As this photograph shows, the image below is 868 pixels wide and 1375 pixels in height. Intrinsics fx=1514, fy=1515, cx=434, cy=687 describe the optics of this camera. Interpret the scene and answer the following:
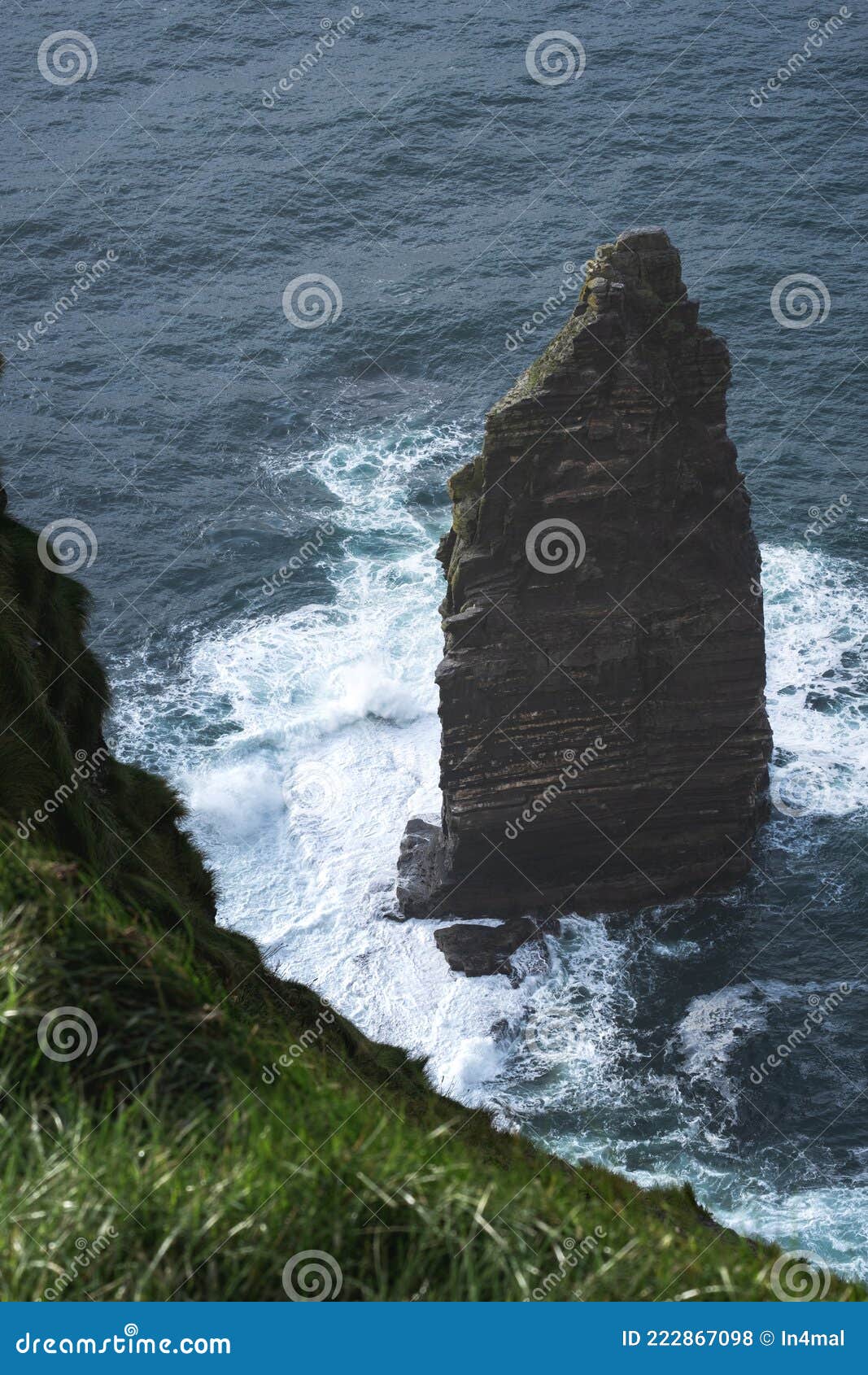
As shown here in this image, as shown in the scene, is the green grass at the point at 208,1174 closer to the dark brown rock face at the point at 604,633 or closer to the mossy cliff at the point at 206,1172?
the mossy cliff at the point at 206,1172

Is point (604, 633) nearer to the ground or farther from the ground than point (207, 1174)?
farther from the ground

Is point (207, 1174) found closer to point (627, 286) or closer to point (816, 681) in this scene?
point (627, 286)

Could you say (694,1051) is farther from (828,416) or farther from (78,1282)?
(78,1282)

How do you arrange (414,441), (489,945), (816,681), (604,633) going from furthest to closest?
(414,441) < (816,681) < (489,945) < (604,633)

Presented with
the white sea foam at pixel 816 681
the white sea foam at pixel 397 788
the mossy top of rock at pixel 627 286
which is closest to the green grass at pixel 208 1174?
the white sea foam at pixel 397 788

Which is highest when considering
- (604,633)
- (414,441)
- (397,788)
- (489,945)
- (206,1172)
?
(414,441)

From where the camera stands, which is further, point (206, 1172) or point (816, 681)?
point (816, 681)

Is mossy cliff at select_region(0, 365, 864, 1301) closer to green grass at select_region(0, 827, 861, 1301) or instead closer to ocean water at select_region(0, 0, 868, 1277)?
green grass at select_region(0, 827, 861, 1301)

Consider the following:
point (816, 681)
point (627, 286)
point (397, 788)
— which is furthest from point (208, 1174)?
point (816, 681)
